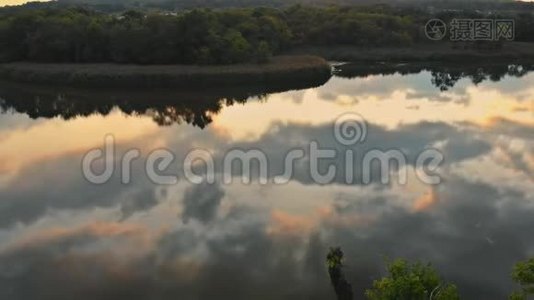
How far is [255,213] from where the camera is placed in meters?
26.2

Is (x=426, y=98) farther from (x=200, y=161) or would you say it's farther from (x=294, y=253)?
(x=294, y=253)

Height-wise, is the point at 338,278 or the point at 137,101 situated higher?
the point at 137,101

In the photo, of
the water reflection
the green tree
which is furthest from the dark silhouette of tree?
the water reflection

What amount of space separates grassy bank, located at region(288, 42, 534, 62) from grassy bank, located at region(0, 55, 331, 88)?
1740cm

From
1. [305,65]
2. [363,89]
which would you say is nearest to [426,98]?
[363,89]

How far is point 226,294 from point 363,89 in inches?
1640

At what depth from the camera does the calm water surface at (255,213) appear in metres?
20.6

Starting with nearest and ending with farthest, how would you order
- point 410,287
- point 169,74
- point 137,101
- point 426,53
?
1. point 410,287
2. point 137,101
3. point 169,74
4. point 426,53

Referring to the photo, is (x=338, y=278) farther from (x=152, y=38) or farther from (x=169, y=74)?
(x=152, y=38)

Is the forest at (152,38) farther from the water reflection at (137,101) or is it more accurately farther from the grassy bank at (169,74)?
the water reflection at (137,101)

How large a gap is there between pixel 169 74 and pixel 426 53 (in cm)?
3949

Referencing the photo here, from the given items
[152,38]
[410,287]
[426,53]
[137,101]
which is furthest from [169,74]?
[410,287]

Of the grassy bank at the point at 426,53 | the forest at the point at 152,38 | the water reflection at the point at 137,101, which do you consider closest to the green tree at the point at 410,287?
the water reflection at the point at 137,101

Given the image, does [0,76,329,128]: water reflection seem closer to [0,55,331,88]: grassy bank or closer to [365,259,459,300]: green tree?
[0,55,331,88]: grassy bank
